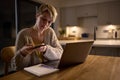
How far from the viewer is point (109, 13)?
403cm

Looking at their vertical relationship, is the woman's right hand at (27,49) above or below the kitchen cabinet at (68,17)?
below

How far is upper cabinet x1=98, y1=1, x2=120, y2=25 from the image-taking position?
392 centimetres

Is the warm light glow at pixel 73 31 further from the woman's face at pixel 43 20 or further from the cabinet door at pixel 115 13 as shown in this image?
the woman's face at pixel 43 20

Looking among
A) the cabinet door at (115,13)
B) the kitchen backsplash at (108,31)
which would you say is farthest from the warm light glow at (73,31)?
the cabinet door at (115,13)

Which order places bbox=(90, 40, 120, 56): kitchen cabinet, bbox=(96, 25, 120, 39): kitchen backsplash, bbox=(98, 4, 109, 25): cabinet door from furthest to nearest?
bbox=(96, 25, 120, 39): kitchen backsplash < bbox=(98, 4, 109, 25): cabinet door < bbox=(90, 40, 120, 56): kitchen cabinet

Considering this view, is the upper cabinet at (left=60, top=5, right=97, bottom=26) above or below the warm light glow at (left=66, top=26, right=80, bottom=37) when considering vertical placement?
above

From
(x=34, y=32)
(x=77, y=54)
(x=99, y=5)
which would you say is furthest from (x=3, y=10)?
(x=99, y=5)

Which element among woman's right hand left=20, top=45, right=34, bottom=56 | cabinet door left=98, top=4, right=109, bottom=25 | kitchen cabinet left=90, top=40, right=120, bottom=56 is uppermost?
cabinet door left=98, top=4, right=109, bottom=25

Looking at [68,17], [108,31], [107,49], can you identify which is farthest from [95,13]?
[107,49]

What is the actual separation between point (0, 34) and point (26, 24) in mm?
808

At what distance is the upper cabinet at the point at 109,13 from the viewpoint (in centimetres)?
392

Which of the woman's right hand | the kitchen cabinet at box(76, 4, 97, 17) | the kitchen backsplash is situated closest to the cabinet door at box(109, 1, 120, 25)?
the kitchen backsplash

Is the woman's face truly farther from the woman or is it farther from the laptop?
the laptop

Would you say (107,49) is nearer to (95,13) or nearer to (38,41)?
(38,41)
